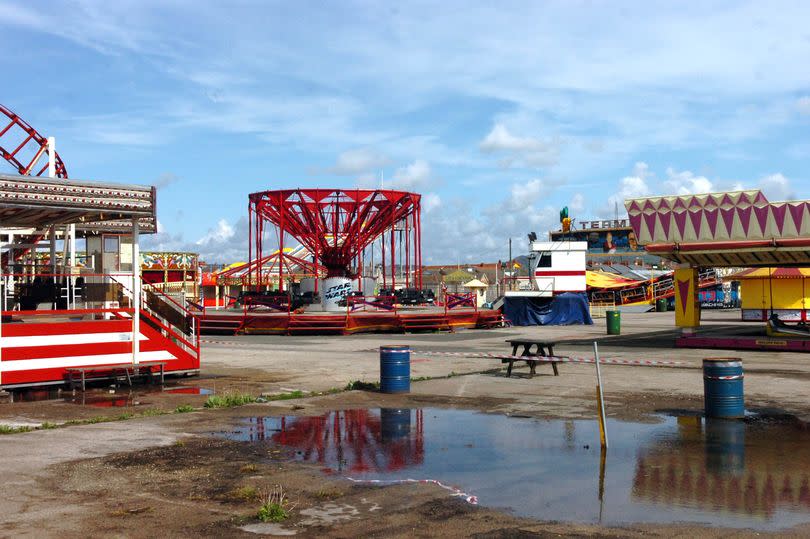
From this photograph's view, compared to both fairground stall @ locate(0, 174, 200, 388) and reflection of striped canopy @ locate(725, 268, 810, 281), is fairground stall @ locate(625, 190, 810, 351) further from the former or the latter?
fairground stall @ locate(0, 174, 200, 388)

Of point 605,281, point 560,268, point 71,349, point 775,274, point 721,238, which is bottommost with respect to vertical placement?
point 71,349

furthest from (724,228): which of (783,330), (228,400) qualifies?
(228,400)

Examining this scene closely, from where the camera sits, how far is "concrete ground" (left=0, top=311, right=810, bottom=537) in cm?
778

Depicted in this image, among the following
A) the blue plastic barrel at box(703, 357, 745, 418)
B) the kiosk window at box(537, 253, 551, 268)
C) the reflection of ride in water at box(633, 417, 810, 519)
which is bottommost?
the reflection of ride in water at box(633, 417, 810, 519)

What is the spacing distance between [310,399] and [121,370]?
4.64 m

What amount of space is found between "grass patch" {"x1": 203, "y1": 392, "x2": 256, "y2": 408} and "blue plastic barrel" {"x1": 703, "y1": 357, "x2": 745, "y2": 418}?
7961 millimetres

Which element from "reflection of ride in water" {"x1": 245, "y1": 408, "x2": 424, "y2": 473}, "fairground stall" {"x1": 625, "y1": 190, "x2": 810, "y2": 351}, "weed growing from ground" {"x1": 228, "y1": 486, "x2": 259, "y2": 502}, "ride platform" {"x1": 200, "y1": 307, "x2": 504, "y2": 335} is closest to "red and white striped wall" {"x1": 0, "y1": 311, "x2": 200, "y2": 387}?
"reflection of ride in water" {"x1": 245, "y1": 408, "x2": 424, "y2": 473}

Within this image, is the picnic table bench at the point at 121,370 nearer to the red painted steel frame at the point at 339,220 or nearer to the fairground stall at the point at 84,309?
the fairground stall at the point at 84,309

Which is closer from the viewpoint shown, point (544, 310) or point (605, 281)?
point (544, 310)

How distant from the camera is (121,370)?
56.2 feet

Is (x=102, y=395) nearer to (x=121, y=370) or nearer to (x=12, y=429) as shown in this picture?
(x=121, y=370)

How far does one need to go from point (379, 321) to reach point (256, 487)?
1132 inches

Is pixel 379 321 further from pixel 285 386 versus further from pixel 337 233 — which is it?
pixel 285 386

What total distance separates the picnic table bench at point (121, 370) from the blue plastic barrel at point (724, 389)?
11173 mm
